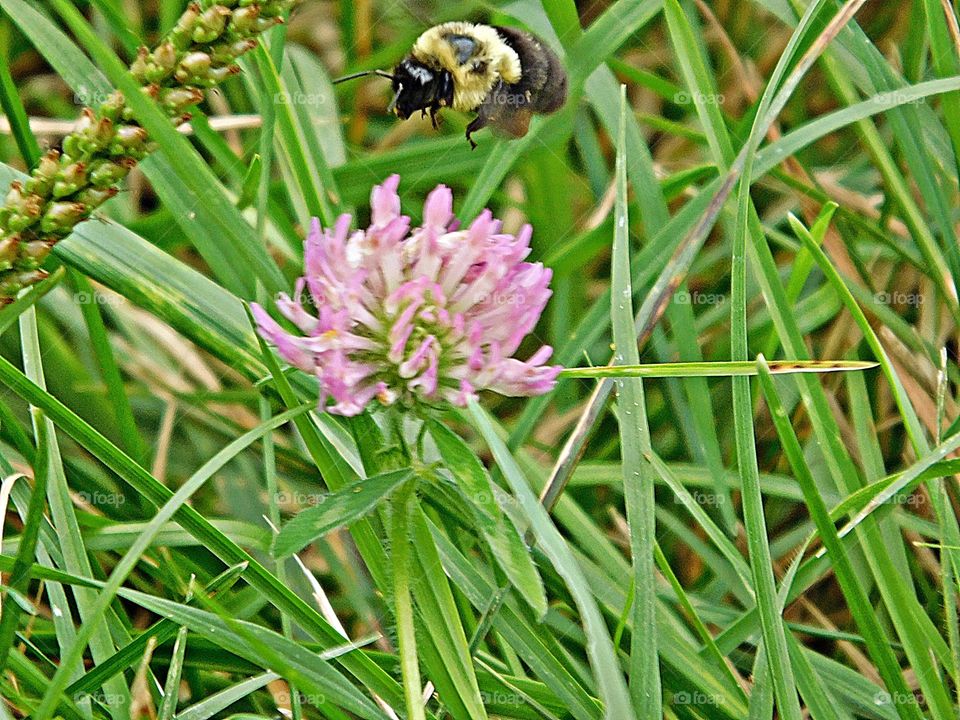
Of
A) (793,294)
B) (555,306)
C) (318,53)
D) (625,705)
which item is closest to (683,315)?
(793,294)

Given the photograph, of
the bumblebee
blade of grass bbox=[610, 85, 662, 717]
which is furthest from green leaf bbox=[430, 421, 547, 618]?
the bumblebee

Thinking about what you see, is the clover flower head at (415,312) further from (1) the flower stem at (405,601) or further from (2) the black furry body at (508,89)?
(2) the black furry body at (508,89)

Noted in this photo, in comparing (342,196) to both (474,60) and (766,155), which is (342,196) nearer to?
(474,60)

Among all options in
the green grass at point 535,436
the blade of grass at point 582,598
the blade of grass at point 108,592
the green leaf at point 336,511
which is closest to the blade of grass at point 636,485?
the green grass at point 535,436

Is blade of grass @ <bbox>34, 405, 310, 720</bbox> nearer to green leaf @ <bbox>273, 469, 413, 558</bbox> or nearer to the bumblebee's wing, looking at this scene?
green leaf @ <bbox>273, 469, 413, 558</bbox>

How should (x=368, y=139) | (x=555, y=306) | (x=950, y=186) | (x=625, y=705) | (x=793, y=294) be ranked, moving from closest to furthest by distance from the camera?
(x=625, y=705)
(x=793, y=294)
(x=950, y=186)
(x=555, y=306)
(x=368, y=139)

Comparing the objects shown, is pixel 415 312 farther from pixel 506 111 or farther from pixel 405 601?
pixel 506 111

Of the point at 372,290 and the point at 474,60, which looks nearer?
the point at 372,290

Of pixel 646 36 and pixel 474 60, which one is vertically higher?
pixel 474 60
